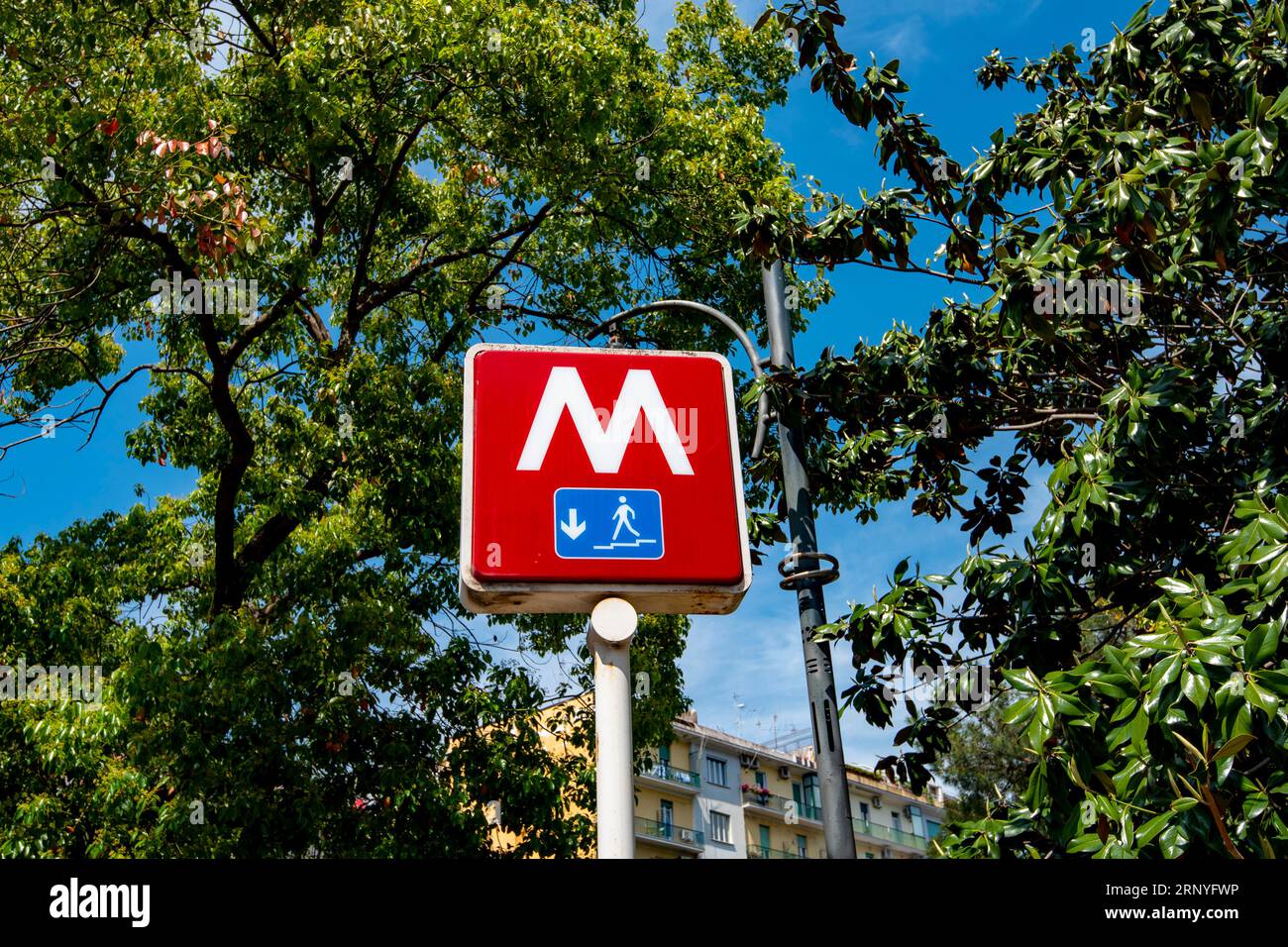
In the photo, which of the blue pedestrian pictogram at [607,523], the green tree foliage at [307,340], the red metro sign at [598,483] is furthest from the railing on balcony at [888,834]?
the blue pedestrian pictogram at [607,523]

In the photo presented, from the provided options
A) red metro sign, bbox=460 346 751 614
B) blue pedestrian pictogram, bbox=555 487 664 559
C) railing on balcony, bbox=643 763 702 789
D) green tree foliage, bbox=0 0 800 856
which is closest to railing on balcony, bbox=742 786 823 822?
railing on balcony, bbox=643 763 702 789

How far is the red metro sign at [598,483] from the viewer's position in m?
2.81

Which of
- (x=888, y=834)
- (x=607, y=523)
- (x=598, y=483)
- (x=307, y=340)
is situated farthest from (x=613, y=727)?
(x=888, y=834)

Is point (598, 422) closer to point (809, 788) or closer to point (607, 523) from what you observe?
point (607, 523)

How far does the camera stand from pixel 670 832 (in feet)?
172

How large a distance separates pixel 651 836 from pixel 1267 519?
158ft

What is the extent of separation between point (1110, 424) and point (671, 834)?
49561 millimetres

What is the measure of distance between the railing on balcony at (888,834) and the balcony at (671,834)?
1428cm

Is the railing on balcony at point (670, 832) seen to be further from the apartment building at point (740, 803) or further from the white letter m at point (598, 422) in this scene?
the white letter m at point (598, 422)

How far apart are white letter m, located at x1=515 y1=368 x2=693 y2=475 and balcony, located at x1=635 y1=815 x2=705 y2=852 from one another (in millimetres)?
47808

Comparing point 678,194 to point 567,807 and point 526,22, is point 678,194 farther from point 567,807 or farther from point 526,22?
point 567,807
